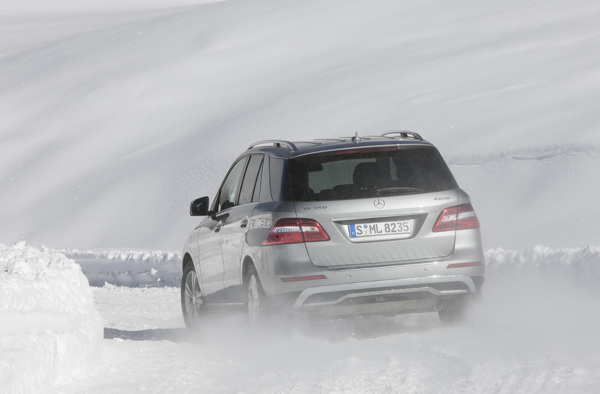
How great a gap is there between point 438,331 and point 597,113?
39.3ft

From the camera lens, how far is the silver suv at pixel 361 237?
7215 mm

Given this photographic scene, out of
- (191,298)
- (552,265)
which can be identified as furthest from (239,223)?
(552,265)

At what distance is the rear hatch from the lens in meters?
7.22

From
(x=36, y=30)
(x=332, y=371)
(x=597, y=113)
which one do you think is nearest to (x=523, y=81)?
(x=597, y=113)

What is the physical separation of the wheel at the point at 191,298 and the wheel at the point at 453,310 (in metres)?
2.40

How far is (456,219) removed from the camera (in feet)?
24.6

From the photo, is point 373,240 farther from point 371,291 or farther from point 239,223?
point 239,223

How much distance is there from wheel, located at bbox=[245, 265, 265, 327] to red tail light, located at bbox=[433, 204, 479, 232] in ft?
4.43

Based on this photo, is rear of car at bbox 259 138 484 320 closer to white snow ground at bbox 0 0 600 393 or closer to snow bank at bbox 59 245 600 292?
white snow ground at bbox 0 0 600 393

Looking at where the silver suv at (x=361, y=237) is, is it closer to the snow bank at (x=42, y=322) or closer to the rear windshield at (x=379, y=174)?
the rear windshield at (x=379, y=174)

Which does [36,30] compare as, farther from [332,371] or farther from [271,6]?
[332,371]

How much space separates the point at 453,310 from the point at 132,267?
912cm

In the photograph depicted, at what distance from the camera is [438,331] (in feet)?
25.9

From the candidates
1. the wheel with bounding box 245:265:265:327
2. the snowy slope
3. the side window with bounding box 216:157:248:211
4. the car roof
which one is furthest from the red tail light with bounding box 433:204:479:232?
the snowy slope
